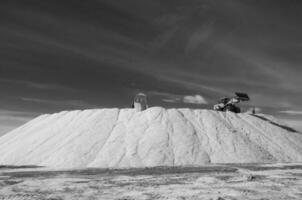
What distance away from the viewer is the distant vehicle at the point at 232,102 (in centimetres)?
4731

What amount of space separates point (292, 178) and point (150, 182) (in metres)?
10.6

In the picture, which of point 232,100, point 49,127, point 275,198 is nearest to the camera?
point 275,198

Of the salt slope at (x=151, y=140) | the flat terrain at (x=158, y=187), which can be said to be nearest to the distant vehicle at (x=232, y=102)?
the salt slope at (x=151, y=140)

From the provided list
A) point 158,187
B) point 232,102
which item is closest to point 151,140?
point 158,187

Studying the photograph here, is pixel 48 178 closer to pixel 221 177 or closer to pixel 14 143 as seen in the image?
pixel 221 177

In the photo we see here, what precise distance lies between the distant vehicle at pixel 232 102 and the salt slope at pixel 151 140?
4.30 meters

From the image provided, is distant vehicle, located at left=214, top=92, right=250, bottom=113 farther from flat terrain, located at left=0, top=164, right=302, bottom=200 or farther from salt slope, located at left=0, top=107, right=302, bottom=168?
flat terrain, located at left=0, top=164, right=302, bottom=200

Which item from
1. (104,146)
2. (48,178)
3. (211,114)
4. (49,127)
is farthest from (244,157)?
(49,127)

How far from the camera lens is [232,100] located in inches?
1901

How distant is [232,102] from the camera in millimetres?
48469

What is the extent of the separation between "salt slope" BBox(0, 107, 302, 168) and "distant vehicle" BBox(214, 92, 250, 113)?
169 inches

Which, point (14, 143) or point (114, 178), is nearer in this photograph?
point (114, 178)

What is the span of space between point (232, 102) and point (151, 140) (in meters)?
21.5

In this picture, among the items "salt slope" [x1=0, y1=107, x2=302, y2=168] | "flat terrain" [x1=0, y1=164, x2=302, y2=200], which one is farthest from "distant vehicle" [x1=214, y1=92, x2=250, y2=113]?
"flat terrain" [x1=0, y1=164, x2=302, y2=200]
